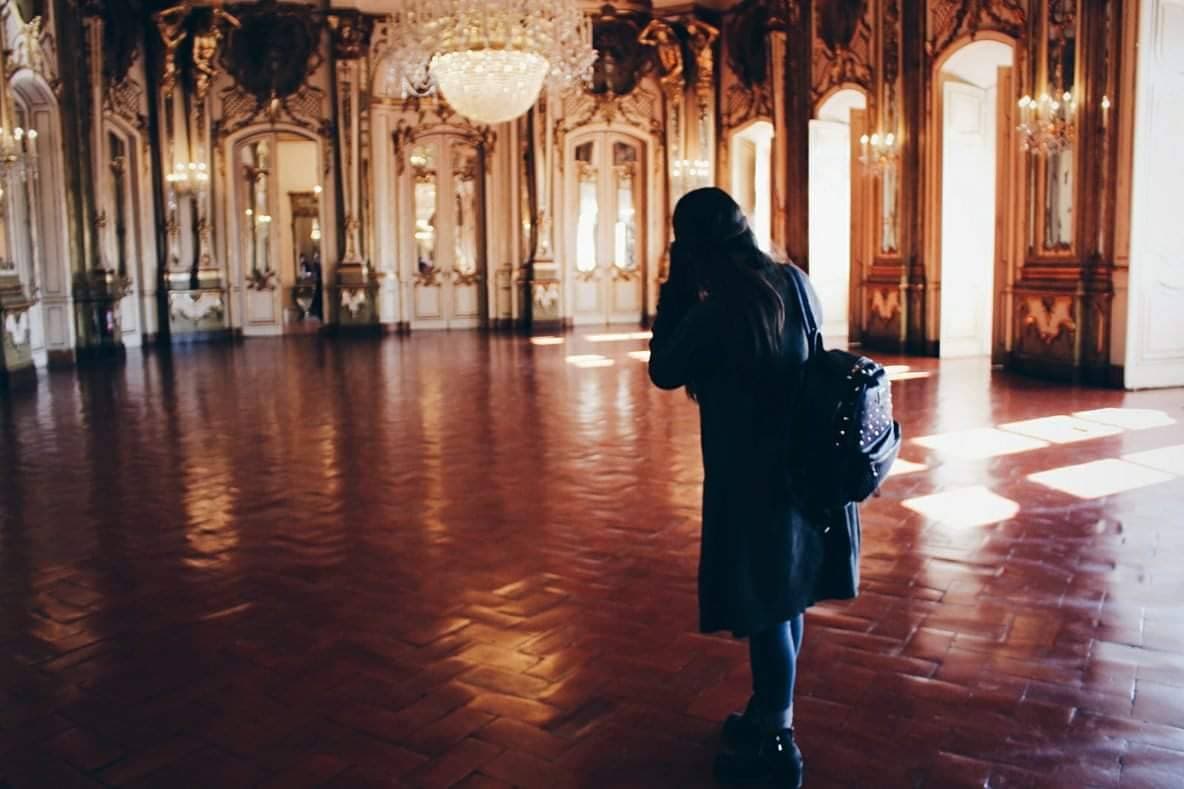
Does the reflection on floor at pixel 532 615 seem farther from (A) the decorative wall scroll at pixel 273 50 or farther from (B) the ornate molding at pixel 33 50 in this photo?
(A) the decorative wall scroll at pixel 273 50

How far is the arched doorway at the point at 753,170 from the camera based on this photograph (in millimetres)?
17656

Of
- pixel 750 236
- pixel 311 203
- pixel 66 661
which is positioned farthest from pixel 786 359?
pixel 311 203

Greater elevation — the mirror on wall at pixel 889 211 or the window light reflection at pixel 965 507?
the mirror on wall at pixel 889 211

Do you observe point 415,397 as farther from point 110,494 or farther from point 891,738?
point 891,738

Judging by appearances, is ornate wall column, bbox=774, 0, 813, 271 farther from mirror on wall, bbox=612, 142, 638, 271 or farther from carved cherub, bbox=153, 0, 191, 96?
carved cherub, bbox=153, 0, 191, 96

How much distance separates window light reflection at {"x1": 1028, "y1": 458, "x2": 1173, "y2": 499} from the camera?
5.54 metres

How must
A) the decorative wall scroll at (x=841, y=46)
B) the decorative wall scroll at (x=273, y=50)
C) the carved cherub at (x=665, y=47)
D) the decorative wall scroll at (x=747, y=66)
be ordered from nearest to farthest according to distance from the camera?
the decorative wall scroll at (x=841, y=46)
the decorative wall scroll at (x=747, y=66)
the decorative wall scroll at (x=273, y=50)
the carved cherub at (x=665, y=47)

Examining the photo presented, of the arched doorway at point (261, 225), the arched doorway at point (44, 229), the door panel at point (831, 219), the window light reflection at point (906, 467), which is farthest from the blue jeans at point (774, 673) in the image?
the arched doorway at point (261, 225)

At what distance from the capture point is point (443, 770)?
8.73 feet

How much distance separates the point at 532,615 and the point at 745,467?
1595 millimetres

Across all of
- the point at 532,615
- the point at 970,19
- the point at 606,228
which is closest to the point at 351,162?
the point at 606,228

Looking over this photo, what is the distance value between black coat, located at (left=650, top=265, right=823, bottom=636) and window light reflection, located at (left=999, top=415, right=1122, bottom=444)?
5.12 m

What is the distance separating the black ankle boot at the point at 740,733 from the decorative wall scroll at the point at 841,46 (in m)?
11.5

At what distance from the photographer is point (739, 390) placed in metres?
2.40
